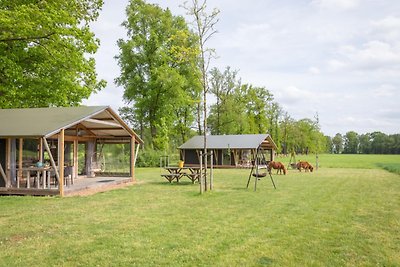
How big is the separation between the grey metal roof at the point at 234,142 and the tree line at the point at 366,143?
94.5 metres

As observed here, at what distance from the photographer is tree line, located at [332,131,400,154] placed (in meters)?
114

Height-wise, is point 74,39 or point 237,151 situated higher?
point 74,39

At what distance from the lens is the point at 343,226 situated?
7488 mm

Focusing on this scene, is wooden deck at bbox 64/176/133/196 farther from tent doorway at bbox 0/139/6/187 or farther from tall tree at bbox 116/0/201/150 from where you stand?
tall tree at bbox 116/0/201/150

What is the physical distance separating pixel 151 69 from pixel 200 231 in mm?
30196

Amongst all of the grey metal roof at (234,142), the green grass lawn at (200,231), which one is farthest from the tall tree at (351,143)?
the green grass lawn at (200,231)

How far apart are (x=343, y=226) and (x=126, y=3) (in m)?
34.5

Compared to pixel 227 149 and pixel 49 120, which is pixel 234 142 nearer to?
pixel 227 149

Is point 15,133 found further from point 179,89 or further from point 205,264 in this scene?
point 179,89

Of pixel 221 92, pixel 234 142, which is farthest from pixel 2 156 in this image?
pixel 221 92

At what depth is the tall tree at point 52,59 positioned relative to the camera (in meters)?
15.0

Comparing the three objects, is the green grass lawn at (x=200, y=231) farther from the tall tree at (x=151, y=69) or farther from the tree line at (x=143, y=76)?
the tall tree at (x=151, y=69)

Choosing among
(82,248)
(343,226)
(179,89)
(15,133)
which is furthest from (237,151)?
(82,248)

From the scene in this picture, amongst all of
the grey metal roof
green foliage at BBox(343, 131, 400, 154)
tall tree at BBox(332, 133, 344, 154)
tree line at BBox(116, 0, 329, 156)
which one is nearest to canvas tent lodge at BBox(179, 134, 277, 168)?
the grey metal roof
